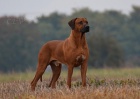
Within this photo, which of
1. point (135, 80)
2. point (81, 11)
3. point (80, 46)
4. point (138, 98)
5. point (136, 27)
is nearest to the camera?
point (138, 98)

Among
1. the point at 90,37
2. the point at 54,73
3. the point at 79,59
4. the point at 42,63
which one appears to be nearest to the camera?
the point at 79,59

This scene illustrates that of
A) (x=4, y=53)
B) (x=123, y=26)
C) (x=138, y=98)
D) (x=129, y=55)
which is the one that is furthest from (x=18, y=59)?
(x=138, y=98)

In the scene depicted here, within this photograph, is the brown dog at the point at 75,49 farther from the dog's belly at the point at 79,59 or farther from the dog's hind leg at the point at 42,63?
the dog's hind leg at the point at 42,63

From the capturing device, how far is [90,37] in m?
56.0

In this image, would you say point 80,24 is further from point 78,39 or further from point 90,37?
point 90,37

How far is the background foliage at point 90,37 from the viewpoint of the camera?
54209mm

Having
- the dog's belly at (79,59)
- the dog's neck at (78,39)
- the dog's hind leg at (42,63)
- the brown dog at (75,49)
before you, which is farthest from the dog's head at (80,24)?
the dog's hind leg at (42,63)

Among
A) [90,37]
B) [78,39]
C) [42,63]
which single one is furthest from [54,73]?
[90,37]

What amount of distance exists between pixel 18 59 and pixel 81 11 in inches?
1425

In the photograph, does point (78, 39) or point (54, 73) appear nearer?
point (78, 39)

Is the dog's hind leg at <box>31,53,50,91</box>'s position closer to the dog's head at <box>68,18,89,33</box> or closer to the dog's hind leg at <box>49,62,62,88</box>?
the dog's hind leg at <box>49,62,62,88</box>

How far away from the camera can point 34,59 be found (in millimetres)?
61969

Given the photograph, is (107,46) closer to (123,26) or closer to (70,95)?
(123,26)

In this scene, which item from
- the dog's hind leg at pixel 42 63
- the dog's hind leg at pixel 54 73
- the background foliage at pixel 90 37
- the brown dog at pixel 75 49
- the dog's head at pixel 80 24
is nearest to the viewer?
the dog's head at pixel 80 24
